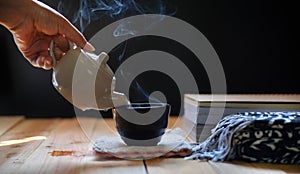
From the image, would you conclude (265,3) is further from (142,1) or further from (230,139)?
(230,139)

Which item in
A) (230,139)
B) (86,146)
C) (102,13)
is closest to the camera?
(230,139)

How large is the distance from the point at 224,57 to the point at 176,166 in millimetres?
806

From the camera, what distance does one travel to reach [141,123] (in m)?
0.78

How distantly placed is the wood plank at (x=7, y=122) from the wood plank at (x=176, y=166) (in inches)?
20.9

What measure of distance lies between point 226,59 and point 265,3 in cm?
24

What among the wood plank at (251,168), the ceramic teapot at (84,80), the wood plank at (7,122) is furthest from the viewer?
the wood plank at (7,122)

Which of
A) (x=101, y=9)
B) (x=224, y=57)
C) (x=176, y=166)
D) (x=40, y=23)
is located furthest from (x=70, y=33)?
(x=224, y=57)

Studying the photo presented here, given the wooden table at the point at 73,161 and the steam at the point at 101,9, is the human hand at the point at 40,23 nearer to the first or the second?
the wooden table at the point at 73,161

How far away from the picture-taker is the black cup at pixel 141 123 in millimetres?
784

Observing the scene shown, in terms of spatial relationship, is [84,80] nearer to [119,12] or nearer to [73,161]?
[73,161]

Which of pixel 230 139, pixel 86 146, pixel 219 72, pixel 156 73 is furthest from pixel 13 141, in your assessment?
pixel 219 72

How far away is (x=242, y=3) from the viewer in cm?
145

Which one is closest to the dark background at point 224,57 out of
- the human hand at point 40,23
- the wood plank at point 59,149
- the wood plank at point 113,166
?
the wood plank at point 59,149

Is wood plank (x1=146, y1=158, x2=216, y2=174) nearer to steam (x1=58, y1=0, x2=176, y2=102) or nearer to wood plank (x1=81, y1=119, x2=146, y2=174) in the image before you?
wood plank (x1=81, y1=119, x2=146, y2=174)
